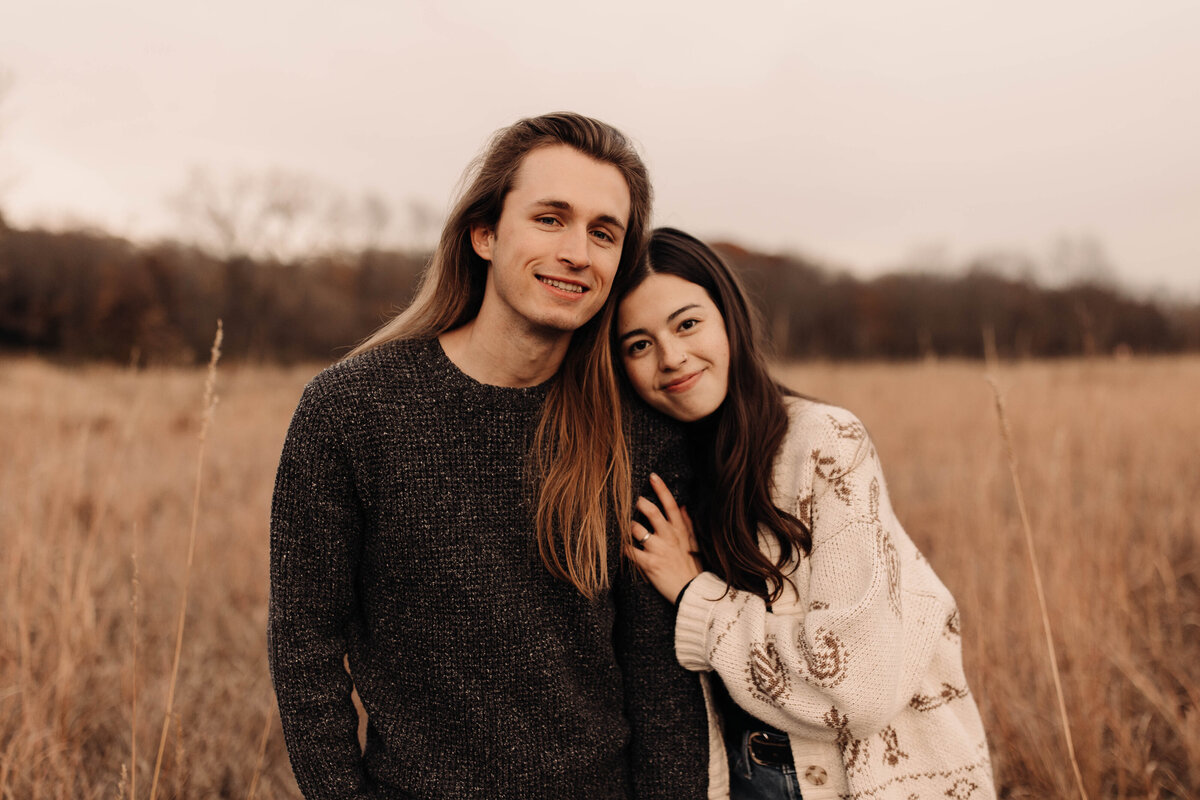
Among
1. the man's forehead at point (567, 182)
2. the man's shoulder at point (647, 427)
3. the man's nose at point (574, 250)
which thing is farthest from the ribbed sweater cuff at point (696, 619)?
the man's forehead at point (567, 182)

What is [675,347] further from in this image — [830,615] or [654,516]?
[830,615]

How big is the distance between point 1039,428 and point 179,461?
728 centimetres

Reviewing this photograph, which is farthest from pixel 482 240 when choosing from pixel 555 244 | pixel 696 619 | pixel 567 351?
pixel 696 619

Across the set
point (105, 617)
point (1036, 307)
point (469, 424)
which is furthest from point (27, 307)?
point (1036, 307)

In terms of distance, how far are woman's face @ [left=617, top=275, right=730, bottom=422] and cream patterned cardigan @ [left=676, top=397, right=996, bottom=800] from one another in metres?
0.26

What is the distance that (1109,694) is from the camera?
2523 millimetres

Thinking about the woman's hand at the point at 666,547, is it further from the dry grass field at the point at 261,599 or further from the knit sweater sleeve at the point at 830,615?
the dry grass field at the point at 261,599

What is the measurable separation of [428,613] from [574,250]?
35.7 inches

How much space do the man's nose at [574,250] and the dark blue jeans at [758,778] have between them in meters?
1.25

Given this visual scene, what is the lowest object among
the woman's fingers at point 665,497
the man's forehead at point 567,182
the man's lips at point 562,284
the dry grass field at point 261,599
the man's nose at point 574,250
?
the dry grass field at point 261,599

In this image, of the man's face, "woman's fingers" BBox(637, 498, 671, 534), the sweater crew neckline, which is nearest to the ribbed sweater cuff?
"woman's fingers" BBox(637, 498, 671, 534)

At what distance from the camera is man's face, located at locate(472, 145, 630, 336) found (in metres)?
1.61

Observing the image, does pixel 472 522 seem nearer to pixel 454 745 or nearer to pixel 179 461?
pixel 454 745

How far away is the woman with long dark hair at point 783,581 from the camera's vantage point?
4.77ft
